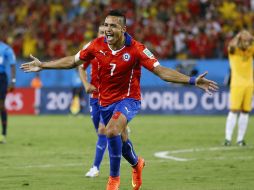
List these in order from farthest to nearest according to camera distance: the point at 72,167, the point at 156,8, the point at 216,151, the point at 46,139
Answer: the point at 156,8 → the point at 46,139 → the point at 216,151 → the point at 72,167

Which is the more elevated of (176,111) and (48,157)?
(48,157)

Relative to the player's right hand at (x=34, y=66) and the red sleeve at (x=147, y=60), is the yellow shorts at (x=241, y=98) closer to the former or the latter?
the red sleeve at (x=147, y=60)

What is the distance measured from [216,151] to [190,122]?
9.94m

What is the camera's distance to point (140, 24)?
105 feet

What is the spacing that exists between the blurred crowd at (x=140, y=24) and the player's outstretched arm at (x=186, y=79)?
20.4m

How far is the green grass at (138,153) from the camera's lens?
402 inches

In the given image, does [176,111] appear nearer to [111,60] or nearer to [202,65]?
[202,65]

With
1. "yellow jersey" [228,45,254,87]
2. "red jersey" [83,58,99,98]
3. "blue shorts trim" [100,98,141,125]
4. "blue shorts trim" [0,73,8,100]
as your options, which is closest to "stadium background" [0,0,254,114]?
"yellow jersey" [228,45,254,87]

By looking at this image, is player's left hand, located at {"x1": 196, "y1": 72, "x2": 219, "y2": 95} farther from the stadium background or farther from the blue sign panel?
the blue sign panel

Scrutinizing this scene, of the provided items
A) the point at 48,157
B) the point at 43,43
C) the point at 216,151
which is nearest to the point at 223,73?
the point at 43,43

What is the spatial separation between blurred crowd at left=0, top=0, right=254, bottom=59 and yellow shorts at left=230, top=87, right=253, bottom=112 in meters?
13.4

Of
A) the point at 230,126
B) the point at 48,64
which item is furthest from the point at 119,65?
the point at 230,126

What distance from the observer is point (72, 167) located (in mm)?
12125

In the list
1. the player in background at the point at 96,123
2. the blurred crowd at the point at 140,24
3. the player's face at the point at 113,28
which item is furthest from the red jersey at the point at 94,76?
the blurred crowd at the point at 140,24
